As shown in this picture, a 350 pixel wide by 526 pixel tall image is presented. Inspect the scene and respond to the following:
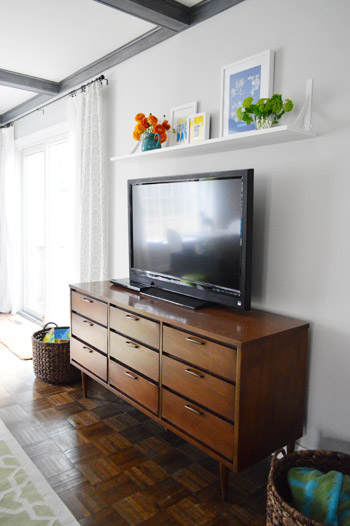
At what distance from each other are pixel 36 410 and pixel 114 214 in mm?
1580

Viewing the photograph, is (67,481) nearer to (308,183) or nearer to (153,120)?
(308,183)

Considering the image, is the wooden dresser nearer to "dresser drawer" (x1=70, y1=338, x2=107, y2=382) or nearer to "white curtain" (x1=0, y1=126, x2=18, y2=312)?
"dresser drawer" (x1=70, y1=338, x2=107, y2=382)

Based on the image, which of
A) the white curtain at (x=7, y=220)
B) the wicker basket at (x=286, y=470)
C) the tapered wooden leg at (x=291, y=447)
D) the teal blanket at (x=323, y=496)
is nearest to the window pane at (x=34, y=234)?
the white curtain at (x=7, y=220)

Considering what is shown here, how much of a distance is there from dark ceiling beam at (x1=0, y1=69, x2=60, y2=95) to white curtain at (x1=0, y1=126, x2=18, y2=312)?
141 cm

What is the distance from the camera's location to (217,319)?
6.51ft

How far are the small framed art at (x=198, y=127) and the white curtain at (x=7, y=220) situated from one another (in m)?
3.36

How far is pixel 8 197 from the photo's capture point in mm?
5250

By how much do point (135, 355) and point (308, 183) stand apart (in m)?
1.25

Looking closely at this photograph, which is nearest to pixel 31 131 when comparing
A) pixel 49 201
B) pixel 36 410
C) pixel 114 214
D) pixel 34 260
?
pixel 49 201

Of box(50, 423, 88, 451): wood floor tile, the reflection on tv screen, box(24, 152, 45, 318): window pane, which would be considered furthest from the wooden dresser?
box(24, 152, 45, 318): window pane

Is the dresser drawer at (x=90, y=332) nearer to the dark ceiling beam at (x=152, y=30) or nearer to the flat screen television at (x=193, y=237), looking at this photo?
the flat screen television at (x=193, y=237)

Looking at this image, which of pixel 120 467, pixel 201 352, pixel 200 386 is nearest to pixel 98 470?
pixel 120 467

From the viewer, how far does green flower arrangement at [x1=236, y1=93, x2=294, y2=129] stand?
1.92m

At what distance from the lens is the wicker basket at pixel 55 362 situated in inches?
122
